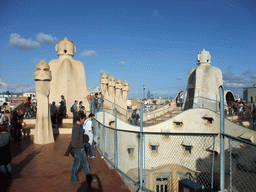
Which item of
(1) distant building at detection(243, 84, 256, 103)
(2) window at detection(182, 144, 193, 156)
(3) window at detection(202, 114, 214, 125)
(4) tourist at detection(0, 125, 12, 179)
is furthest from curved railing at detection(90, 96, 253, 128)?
(1) distant building at detection(243, 84, 256, 103)

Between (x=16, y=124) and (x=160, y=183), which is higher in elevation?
(x=16, y=124)

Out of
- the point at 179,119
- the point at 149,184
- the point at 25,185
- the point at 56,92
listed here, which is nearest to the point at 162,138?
the point at 179,119

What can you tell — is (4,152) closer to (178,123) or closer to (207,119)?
(178,123)

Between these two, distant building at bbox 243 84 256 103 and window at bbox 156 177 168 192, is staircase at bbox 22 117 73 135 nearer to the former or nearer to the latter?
window at bbox 156 177 168 192

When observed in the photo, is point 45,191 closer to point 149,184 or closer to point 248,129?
point 149,184

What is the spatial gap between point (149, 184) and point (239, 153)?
20.8 feet

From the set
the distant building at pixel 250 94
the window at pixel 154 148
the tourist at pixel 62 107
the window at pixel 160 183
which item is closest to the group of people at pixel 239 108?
the window at pixel 154 148

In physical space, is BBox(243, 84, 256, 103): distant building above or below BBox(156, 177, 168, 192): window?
above

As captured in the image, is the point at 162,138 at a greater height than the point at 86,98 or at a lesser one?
lesser

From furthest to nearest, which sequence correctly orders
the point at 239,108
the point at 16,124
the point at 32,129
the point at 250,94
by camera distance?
the point at 250,94
the point at 239,108
the point at 32,129
the point at 16,124

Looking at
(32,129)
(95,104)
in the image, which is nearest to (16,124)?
(32,129)

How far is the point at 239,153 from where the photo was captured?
Result: 41.6 ft

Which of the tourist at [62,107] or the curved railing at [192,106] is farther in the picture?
the curved railing at [192,106]

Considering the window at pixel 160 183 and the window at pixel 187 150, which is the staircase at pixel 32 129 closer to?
the window at pixel 160 183
